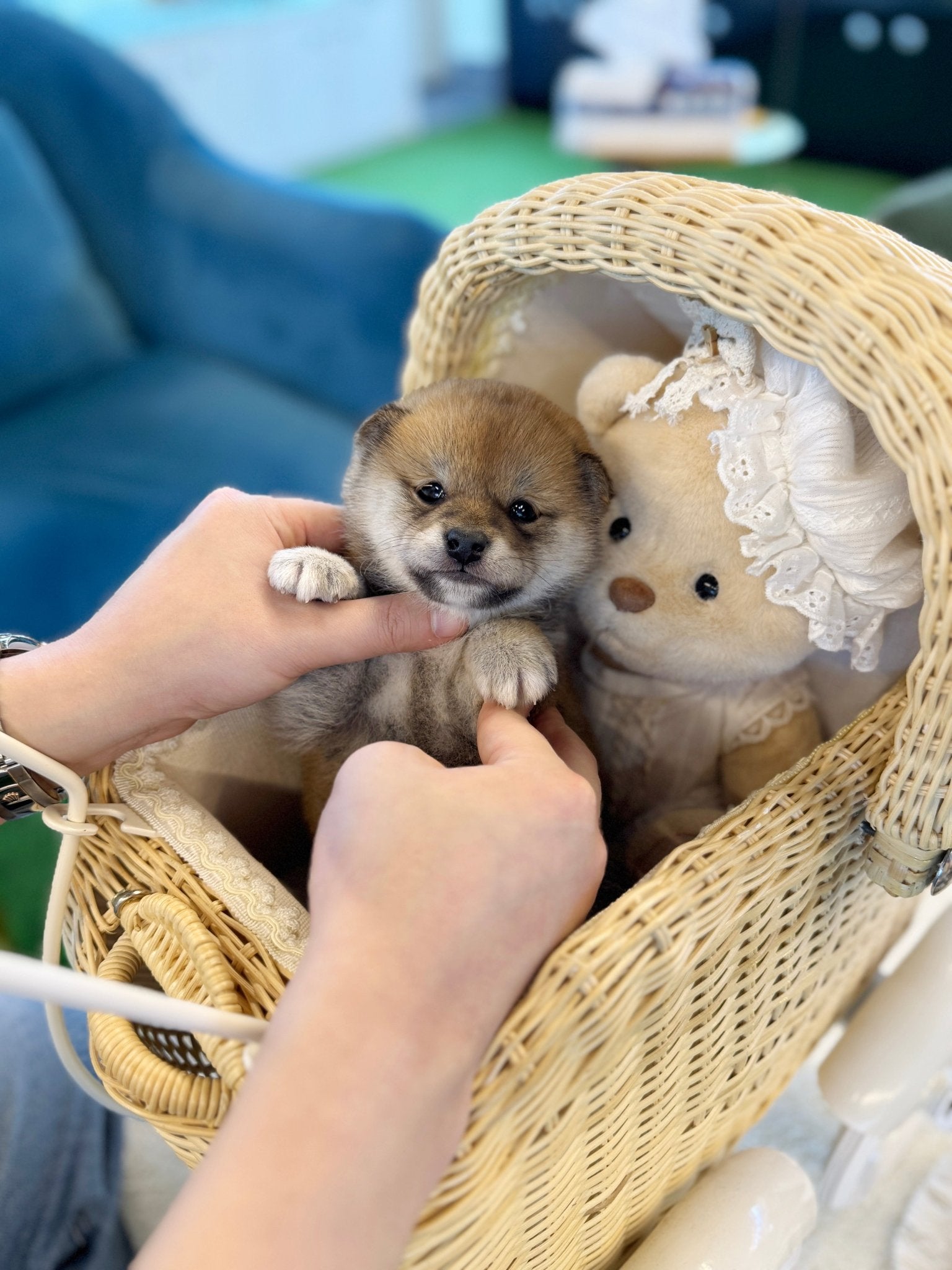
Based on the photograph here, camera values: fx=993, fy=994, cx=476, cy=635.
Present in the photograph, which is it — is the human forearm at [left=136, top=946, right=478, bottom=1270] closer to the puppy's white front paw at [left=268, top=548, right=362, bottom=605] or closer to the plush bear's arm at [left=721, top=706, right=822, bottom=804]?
the puppy's white front paw at [left=268, top=548, right=362, bottom=605]

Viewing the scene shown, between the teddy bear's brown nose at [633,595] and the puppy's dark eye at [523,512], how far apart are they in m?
0.11

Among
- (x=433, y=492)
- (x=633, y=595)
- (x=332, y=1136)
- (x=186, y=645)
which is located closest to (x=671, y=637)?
(x=633, y=595)

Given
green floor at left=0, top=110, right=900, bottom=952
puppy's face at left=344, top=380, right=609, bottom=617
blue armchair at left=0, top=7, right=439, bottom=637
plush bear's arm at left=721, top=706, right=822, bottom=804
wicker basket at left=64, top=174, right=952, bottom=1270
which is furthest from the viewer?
green floor at left=0, top=110, right=900, bottom=952

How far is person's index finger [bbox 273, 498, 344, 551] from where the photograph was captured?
0.90m

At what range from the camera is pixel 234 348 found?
89.4 inches

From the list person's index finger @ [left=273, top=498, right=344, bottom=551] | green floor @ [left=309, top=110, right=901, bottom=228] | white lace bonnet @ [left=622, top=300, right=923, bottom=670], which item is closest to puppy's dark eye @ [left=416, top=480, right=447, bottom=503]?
person's index finger @ [left=273, top=498, right=344, bottom=551]

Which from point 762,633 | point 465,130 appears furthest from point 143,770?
point 465,130

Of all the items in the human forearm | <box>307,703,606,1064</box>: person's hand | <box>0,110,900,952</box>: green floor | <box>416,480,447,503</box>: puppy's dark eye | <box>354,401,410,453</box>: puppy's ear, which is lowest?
<box>0,110,900,952</box>: green floor

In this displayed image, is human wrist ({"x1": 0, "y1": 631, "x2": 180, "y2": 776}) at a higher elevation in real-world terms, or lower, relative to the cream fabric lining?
higher

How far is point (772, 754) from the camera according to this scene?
3.20ft

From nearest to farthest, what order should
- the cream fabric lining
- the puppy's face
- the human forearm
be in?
the human forearm
the cream fabric lining
the puppy's face

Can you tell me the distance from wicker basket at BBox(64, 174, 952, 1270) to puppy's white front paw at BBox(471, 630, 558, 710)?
0.18 metres

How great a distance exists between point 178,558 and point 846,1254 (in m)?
0.94

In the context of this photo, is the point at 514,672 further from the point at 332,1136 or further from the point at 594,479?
the point at 332,1136
